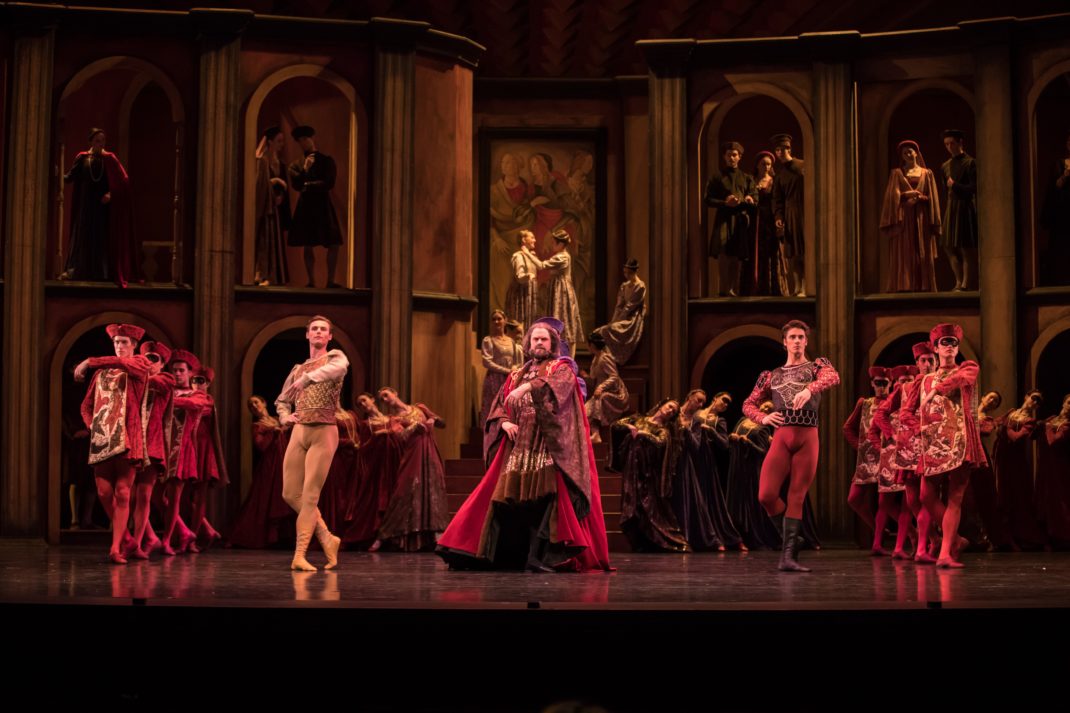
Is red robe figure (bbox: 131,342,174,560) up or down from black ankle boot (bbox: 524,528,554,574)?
up

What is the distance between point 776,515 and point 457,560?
212 centimetres

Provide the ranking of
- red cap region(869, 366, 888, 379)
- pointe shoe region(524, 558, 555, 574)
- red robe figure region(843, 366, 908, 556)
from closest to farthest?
pointe shoe region(524, 558, 555, 574) < red robe figure region(843, 366, 908, 556) < red cap region(869, 366, 888, 379)

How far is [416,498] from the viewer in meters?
12.7

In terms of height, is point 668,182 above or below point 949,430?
above

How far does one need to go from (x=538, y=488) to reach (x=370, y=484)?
14.0 ft

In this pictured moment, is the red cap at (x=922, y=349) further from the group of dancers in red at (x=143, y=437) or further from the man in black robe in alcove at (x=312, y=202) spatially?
the man in black robe in alcove at (x=312, y=202)

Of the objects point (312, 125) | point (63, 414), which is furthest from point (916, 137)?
point (63, 414)

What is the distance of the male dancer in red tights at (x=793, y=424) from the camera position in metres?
9.23

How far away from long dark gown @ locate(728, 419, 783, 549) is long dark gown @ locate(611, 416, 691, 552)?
74 cm

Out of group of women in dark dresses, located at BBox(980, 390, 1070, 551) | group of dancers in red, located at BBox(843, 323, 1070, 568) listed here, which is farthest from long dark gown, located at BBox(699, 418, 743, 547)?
group of women in dark dresses, located at BBox(980, 390, 1070, 551)

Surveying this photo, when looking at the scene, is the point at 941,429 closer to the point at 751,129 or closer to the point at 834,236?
the point at 834,236

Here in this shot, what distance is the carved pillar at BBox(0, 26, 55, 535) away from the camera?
14.1 meters

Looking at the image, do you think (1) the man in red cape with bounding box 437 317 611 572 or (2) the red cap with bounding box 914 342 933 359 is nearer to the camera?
(1) the man in red cape with bounding box 437 317 611 572

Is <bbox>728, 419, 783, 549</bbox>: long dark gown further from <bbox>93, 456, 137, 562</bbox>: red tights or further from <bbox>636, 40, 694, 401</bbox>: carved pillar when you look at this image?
<bbox>93, 456, 137, 562</bbox>: red tights
